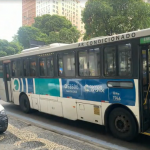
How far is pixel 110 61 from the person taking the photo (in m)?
5.04

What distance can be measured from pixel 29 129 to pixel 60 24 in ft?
114

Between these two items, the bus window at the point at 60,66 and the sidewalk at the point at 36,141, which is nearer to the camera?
the sidewalk at the point at 36,141

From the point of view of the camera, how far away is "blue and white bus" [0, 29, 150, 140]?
4527 millimetres

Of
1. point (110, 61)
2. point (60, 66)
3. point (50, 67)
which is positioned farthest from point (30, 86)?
point (110, 61)

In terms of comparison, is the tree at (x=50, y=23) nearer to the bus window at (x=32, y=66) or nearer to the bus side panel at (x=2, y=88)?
the bus side panel at (x=2, y=88)

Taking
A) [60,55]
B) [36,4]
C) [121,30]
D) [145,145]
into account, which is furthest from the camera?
[36,4]

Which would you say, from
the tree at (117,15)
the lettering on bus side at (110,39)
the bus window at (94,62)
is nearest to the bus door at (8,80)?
the lettering on bus side at (110,39)

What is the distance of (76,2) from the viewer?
121 meters

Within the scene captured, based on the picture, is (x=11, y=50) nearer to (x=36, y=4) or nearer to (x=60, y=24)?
(x=60, y=24)

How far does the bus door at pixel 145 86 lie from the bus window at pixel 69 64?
226cm

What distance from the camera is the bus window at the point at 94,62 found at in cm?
531

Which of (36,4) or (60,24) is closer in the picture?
(60,24)

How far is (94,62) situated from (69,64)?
109 cm

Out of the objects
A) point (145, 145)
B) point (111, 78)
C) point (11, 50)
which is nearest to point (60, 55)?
point (111, 78)
